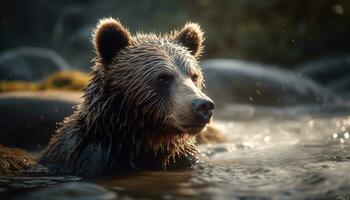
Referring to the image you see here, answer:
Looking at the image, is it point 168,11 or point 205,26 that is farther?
point 168,11

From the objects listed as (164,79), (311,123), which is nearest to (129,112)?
(164,79)

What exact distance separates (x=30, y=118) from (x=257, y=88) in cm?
755

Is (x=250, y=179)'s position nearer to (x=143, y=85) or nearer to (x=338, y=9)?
(x=143, y=85)

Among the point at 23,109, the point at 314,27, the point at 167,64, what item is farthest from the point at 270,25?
the point at 167,64

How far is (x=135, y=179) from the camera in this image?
553cm

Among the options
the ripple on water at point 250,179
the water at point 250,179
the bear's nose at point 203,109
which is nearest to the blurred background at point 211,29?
the water at point 250,179

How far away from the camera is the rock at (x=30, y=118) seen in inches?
380

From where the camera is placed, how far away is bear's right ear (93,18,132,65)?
21.7 ft

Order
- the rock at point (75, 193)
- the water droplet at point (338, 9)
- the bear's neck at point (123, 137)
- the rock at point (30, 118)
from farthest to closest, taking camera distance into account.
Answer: the water droplet at point (338, 9)
the rock at point (30, 118)
the bear's neck at point (123, 137)
the rock at point (75, 193)

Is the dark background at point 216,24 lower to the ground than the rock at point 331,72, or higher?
higher

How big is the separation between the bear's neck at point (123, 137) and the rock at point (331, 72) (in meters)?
13.1

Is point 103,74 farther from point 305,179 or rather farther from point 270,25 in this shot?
point 270,25

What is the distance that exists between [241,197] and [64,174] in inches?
98.0

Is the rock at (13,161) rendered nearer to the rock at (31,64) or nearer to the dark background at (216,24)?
the rock at (31,64)
